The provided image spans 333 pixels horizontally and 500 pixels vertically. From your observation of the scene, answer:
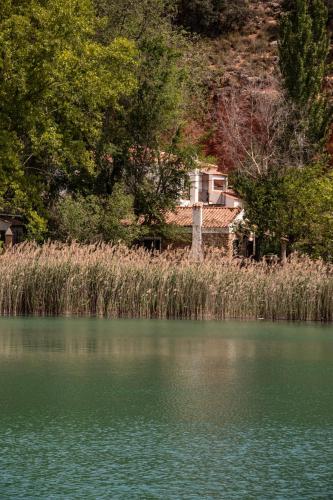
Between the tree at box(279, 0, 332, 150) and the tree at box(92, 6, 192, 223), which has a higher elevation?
the tree at box(279, 0, 332, 150)

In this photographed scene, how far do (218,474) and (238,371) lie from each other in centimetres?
651

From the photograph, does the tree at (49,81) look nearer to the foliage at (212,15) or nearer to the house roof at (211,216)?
the house roof at (211,216)

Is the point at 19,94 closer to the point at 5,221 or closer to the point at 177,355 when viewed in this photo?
the point at 5,221

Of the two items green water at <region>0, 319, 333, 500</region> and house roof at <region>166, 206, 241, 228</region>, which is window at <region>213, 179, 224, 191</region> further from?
green water at <region>0, 319, 333, 500</region>

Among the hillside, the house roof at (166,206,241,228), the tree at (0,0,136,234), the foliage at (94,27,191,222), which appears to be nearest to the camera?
the tree at (0,0,136,234)

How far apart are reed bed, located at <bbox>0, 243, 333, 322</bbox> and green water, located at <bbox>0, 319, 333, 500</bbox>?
4.97 meters

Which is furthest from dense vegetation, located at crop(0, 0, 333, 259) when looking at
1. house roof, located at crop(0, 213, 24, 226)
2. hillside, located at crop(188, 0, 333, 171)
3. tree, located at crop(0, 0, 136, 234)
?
house roof, located at crop(0, 213, 24, 226)

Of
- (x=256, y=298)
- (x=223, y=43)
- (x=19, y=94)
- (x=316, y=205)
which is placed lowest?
(x=256, y=298)

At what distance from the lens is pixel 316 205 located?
33844 mm

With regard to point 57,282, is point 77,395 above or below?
below

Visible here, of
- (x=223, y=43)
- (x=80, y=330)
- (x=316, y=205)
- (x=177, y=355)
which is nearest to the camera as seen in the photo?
(x=177, y=355)

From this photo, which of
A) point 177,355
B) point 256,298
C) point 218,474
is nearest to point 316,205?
point 256,298

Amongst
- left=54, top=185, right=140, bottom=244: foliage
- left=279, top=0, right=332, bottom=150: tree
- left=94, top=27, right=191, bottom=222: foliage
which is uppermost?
left=279, top=0, right=332, bottom=150: tree

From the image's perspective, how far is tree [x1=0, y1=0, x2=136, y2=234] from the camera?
108 ft
